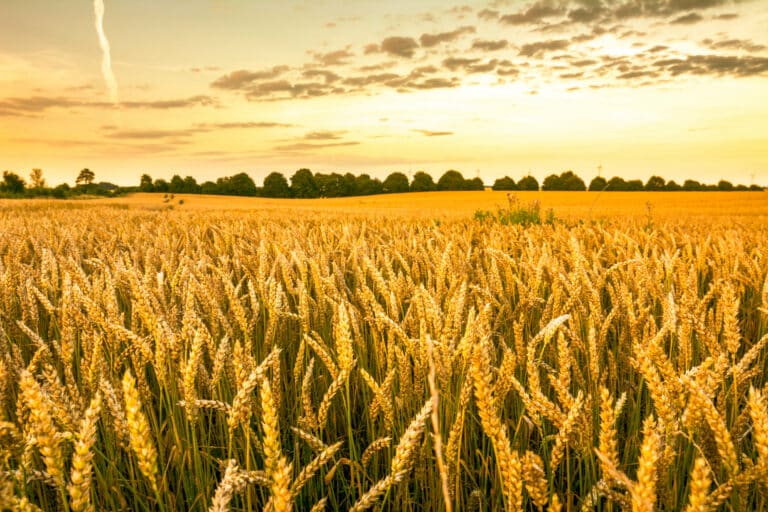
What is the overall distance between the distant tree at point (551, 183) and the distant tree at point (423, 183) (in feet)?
57.4

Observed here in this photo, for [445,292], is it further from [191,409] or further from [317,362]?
[191,409]

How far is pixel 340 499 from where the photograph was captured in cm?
156

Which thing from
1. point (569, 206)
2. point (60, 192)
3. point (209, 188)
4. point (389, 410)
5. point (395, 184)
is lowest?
point (389, 410)

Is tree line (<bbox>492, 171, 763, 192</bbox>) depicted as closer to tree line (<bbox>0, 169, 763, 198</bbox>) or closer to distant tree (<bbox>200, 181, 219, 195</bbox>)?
tree line (<bbox>0, 169, 763, 198</bbox>)

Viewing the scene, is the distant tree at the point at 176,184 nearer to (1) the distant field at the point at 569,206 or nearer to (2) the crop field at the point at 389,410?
(1) the distant field at the point at 569,206

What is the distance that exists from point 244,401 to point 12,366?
1109 millimetres

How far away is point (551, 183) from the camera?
77.9m

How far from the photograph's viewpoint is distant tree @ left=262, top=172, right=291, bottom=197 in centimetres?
8388

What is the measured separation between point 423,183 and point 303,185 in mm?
20122

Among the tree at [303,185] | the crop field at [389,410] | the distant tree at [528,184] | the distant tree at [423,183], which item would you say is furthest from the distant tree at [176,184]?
the crop field at [389,410]

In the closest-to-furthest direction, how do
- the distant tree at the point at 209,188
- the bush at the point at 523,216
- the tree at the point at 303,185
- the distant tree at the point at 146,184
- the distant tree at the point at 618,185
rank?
the bush at the point at 523,216, the distant tree at the point at 146,184, the distant tree at the point at 618,185, the distant tree at the point at 209,188, the tree at the point at 303,185

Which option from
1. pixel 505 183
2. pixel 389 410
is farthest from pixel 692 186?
pixel 389 410

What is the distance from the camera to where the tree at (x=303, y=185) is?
3250 inches

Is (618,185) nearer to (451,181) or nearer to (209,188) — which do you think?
(451,181)
